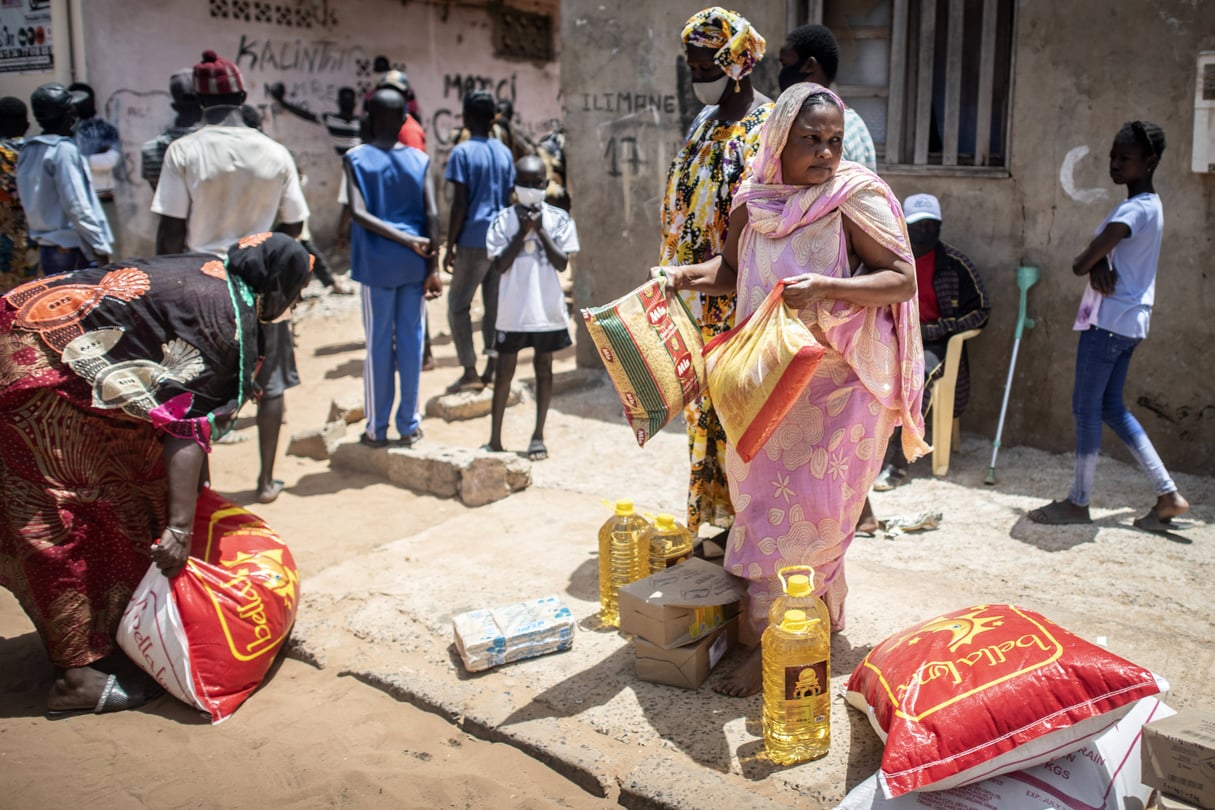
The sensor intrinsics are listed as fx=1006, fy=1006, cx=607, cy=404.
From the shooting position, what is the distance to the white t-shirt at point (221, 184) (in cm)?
557

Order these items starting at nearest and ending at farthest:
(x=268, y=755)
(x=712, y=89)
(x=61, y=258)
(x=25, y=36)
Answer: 1. (x=268, y=755)
2. (x=712, y=89)
3. (x=61, y=258)
4. (x=25, y=36)

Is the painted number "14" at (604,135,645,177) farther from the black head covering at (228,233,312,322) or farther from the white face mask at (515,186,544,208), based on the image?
the black head covering at (228,233,312,322)

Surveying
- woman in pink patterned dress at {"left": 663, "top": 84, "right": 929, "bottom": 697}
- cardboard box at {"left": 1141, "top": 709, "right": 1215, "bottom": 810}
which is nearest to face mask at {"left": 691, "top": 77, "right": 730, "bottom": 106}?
woman in pink patterned dress at {"left": 663, "top": 84, "right": 929, "bottom": 697}

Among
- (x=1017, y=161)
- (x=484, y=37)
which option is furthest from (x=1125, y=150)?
(x=484, y=37)

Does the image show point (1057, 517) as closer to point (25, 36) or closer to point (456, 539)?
point (456, 539)

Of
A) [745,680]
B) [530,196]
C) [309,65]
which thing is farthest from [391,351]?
[309,65]

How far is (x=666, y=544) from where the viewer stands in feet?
13.4

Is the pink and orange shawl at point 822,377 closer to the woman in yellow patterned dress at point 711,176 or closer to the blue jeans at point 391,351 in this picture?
the woman in yellow patterned dress at point 711,176

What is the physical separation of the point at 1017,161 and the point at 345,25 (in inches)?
388

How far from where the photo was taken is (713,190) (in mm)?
3957

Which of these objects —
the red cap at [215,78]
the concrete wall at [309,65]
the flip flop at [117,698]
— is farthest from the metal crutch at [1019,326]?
the concrete wall at [309,65]

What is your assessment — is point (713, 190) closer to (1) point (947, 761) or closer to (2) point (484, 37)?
(1) point (947, 761)

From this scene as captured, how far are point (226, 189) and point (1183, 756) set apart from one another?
5227mm

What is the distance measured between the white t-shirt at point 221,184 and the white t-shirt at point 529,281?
131 cm
